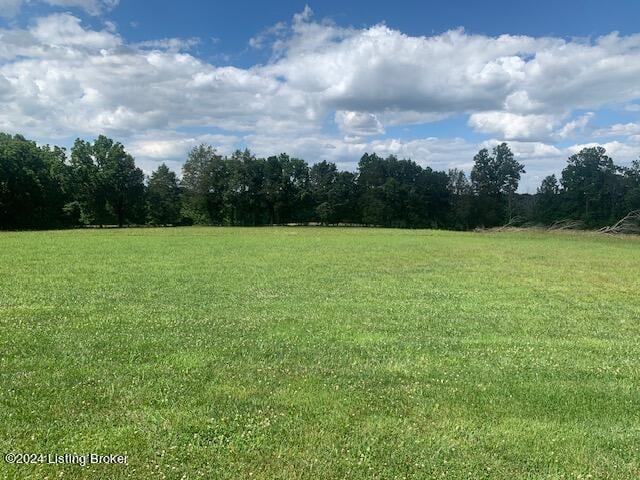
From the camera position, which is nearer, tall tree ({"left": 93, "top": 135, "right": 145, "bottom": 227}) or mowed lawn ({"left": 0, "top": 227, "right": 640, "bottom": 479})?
mowed lawn ({"left": 0, "top": 227, "right": 640, "bottom": 479})

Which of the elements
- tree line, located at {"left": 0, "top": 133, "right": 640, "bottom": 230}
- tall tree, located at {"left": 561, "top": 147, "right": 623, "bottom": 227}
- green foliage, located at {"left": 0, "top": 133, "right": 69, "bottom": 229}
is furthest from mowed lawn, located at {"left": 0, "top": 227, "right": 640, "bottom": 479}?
tall tree, located at {"left": 561, "top": 147, "right": 623, "bottom": 227}

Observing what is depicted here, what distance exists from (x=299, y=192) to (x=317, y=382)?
3572 inches

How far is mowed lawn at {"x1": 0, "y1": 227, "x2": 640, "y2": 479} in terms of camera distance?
190 inches

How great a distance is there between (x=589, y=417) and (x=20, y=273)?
56.6 feet

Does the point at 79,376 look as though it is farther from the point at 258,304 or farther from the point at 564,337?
the point at 564,337

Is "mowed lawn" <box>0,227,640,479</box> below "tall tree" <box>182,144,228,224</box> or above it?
below

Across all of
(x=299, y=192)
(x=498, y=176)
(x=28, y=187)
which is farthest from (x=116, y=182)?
(x=498, y=176)

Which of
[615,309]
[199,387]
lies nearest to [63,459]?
[199,387]

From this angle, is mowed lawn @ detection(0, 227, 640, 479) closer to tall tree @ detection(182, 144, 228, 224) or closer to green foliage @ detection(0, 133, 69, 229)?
green foliage @ detection(0, 133, 69, 229)

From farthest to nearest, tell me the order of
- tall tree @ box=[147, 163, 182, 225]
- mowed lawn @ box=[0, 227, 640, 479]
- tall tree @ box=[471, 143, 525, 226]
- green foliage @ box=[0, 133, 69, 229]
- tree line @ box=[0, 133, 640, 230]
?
1. tall tree @ box=[471, 143, 525, 226]
2. tall tree @ box=[147, 163, 182, 225]
3. tree line @ box=[0, 133, 640, 230]
4. green foliage @ box=[0, 133, 69, 229]
5. mowed lawn @ box=[0, 227, 640, 479]

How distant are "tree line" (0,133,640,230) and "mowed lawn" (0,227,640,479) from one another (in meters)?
66.6

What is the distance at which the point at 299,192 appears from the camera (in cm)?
9675

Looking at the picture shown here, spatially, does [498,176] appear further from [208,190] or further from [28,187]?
[28,187]

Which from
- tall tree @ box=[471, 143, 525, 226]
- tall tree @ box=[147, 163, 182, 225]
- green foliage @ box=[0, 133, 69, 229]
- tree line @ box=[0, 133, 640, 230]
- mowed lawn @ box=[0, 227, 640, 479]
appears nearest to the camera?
mowed lawn @ box=[0, 227, 640, 479]
